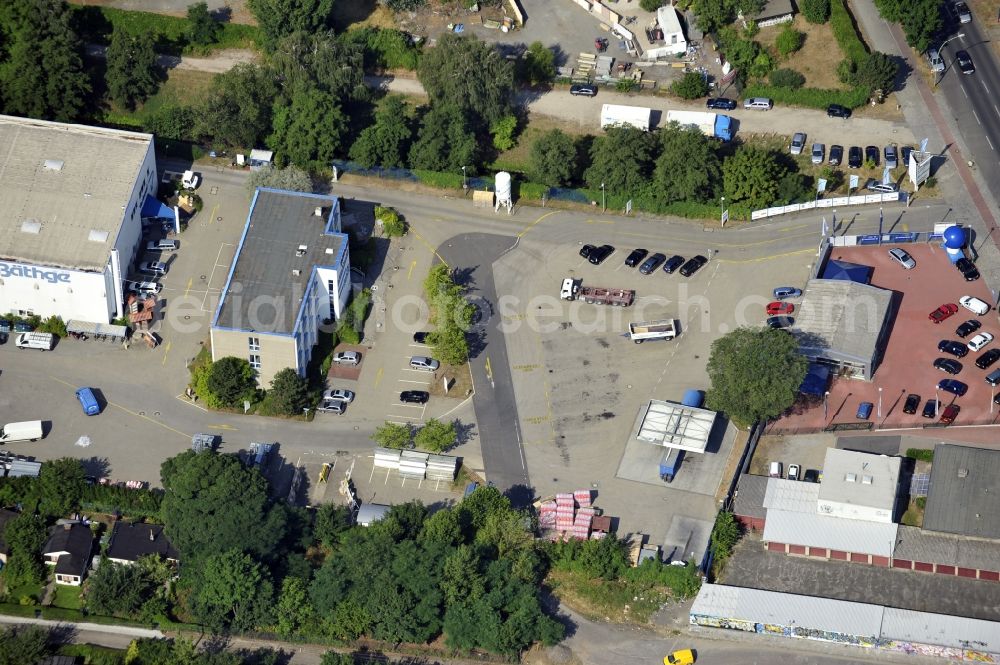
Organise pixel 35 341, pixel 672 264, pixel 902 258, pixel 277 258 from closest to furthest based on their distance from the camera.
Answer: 1. pixel 277 258
2. pixel 35 341
3. pixel 902 258
4. pixel 672 264

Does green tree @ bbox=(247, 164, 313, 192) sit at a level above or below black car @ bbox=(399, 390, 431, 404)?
above

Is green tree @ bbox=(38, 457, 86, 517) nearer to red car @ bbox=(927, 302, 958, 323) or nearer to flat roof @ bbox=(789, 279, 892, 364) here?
flat roof @ bbox=(789, 279, 892, 364)

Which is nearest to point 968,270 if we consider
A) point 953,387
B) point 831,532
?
point 953,387

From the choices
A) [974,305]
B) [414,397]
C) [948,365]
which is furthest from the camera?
[974,305]

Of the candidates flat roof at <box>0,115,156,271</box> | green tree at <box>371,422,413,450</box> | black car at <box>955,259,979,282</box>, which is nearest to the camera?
green tree at <box>371,422,413,450</box>

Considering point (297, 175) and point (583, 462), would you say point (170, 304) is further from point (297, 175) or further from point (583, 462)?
point (583, 462)

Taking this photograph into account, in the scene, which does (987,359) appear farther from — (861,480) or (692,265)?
(692,265)

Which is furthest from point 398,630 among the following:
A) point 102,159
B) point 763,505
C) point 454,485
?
point 102,159

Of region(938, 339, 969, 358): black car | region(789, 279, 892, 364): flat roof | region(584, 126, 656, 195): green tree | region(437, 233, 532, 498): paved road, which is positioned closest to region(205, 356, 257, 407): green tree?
region(437, 233, 532, 498): paved road
